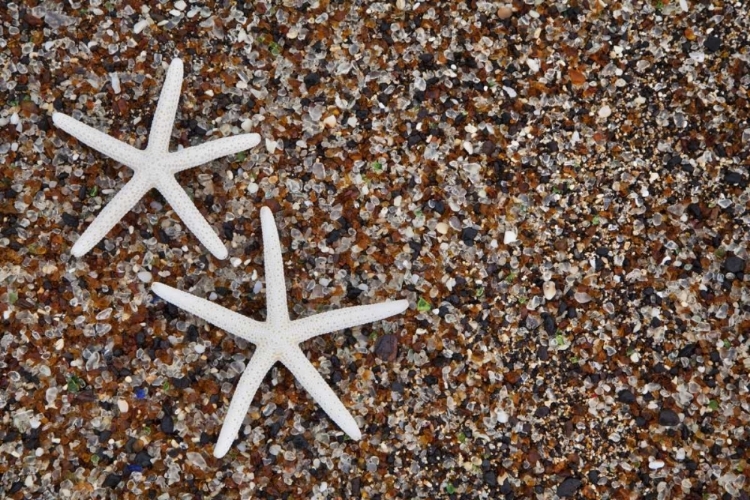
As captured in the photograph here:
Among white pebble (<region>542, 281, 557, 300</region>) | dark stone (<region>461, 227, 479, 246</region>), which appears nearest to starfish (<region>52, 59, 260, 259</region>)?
dark stone (<region>461, 227, 479, 246</region>)

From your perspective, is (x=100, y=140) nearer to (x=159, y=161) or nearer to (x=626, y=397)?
(x=159, y=161)

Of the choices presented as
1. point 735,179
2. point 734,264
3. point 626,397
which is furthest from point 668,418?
point 735,179

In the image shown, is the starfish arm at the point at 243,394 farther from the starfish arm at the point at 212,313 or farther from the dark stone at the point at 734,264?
the dark stone at the point at 734,264

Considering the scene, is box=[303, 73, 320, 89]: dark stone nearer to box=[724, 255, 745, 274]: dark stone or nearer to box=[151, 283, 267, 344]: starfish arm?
box=[151, 283, 267, 344]: starfish arm

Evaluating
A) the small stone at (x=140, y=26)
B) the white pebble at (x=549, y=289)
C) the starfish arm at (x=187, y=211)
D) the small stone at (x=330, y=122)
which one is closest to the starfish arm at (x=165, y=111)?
the starfish arm at (x=187, y=211)

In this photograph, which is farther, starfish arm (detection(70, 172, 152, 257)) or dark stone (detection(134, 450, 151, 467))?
dark stone (detection(134, 450, 151, 467))

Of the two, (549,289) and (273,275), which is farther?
(549,289)
